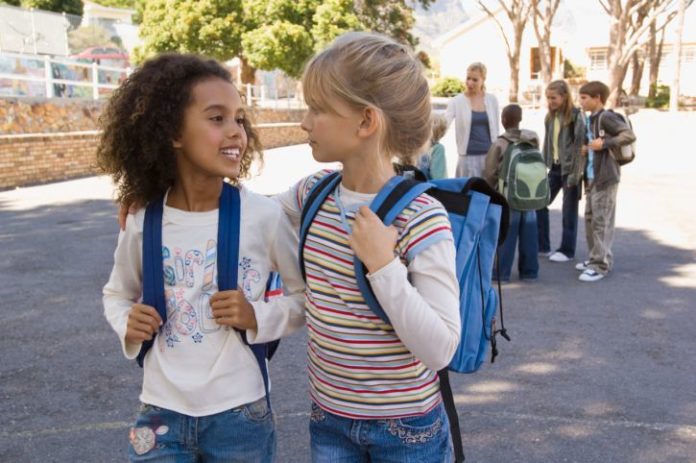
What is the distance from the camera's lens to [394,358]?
183 cm

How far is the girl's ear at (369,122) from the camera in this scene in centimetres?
180

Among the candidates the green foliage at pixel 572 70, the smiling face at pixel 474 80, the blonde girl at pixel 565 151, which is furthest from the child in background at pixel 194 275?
the green foliage at pixel 572 70

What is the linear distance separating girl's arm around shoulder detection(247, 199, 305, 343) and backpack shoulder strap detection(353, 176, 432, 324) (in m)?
0.32

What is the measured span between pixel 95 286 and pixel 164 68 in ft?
16.6

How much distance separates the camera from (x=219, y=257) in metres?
1.96

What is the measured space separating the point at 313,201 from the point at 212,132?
32 cm

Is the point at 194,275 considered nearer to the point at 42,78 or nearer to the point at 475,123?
the point at 475,123

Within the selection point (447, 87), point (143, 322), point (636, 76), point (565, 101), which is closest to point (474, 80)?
point (565, 101)

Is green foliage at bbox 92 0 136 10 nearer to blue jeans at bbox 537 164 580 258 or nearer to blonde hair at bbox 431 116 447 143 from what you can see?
blue jeans at bbox 537 164 580 258

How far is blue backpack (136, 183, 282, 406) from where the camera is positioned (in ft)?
6.42

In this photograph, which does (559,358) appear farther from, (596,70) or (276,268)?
(596,70)

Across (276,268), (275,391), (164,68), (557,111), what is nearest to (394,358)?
(276,268)

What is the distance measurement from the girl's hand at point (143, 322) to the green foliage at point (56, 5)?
46.6 meters

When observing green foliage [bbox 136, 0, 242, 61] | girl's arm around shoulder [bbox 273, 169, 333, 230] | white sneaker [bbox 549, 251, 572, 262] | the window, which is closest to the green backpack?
white sneaker [bbox 549, 251, 572, 262]
